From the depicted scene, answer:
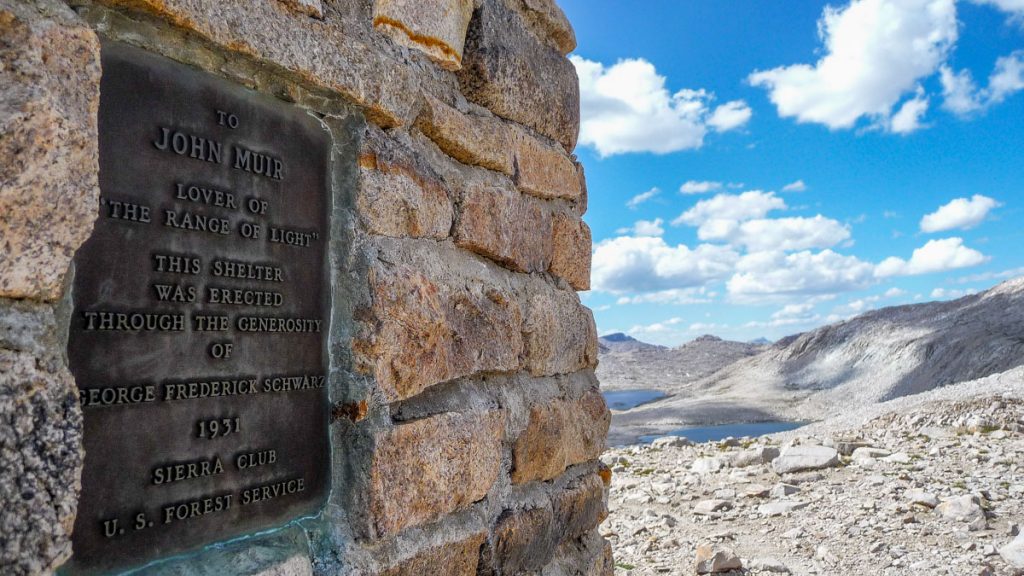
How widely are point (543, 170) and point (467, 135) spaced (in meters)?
0.41

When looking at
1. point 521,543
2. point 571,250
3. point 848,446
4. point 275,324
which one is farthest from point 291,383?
point 848,446

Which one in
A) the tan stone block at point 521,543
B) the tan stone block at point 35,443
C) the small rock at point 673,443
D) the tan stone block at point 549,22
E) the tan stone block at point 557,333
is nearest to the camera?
the tan stone block at point 35,443

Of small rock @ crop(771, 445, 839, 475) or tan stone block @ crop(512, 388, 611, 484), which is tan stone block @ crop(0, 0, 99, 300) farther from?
small rock @ crop(771, 445, 839, 475)

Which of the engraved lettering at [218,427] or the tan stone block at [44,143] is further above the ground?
the tan stone block at [44,143]

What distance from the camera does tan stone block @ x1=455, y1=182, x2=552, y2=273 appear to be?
1746 millimetres

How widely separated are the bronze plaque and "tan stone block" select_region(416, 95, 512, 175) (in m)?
0.33

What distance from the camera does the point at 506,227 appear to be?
1896 mm

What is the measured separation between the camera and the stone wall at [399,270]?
90 centimetres

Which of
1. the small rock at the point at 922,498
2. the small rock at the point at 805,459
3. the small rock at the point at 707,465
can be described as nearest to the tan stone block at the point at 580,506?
the small rock at the point at 922,498

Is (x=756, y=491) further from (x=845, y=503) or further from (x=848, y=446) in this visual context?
(x=848, y=446)

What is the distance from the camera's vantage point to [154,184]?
108 centimetres

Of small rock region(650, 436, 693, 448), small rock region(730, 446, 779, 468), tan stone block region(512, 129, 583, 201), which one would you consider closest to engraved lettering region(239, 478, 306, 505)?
tan stone block region(512, 129, 583, 201)

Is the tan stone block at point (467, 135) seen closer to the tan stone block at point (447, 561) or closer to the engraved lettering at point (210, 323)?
the engraved lettering at point (210, 323)

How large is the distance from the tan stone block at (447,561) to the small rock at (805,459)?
4164 millimetres
